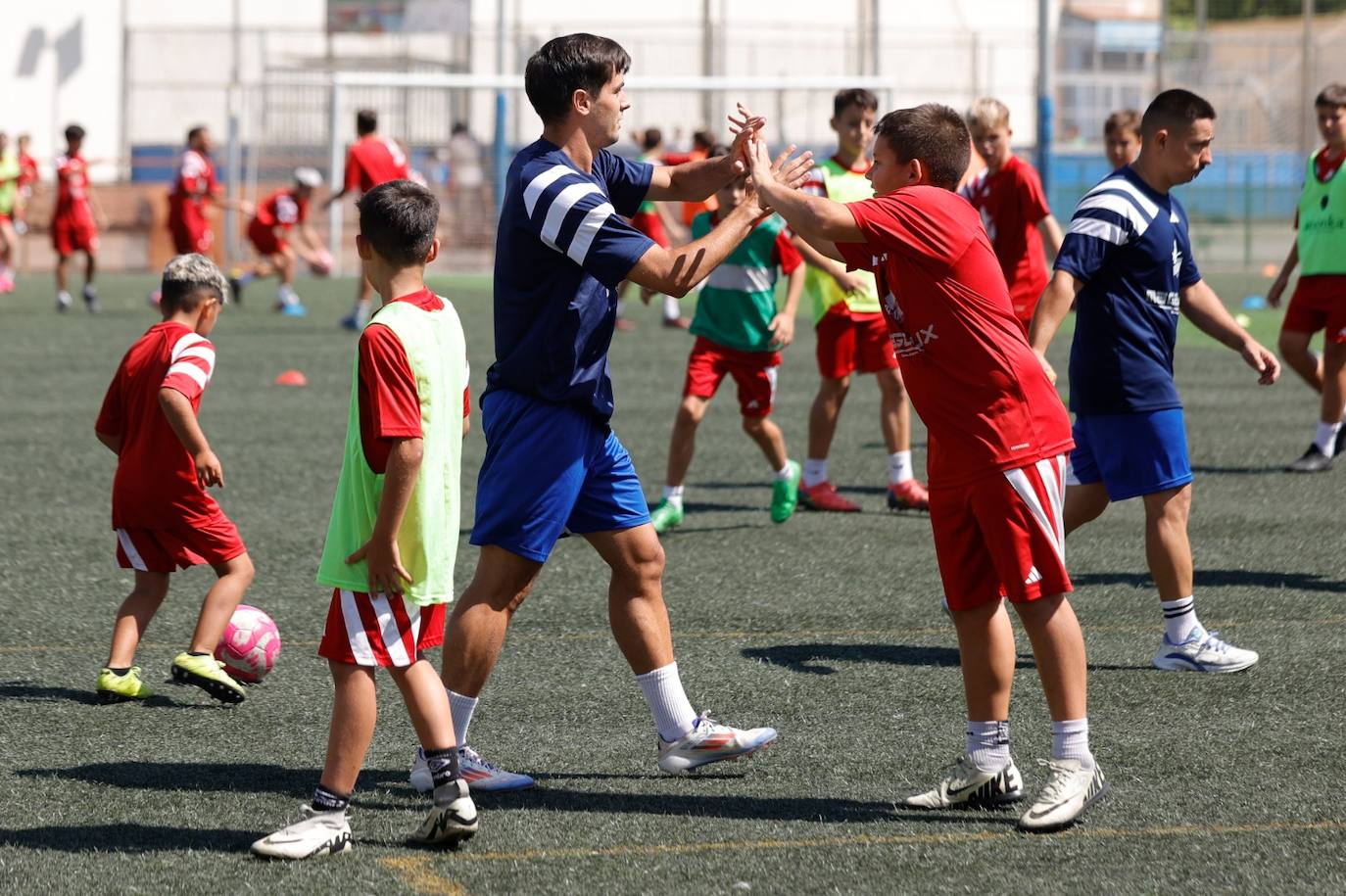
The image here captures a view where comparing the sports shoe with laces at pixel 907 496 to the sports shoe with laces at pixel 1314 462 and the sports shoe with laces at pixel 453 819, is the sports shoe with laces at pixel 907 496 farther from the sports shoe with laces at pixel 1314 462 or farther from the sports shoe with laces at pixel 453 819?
the sports shoe with laces at pixel 453 819

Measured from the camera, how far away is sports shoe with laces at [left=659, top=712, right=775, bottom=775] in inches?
204

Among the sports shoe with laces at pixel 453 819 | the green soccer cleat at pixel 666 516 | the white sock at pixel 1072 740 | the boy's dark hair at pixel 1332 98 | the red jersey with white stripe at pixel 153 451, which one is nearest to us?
the sports shoe with laces at pixel 453 819

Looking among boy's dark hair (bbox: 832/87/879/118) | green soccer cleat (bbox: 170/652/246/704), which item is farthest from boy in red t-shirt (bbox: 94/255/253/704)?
boy's dark hair (bbox: 832/87/879/118)

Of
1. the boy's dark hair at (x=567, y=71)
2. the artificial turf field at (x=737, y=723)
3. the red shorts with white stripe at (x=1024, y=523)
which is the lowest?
the artificial turf field at (x=737, y=723)

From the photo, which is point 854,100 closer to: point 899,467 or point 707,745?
point 899,467

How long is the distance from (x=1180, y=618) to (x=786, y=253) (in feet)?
12.9

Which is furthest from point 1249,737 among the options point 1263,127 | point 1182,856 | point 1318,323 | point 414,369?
point 1263,127

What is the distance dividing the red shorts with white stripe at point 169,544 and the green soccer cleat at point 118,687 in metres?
0.37

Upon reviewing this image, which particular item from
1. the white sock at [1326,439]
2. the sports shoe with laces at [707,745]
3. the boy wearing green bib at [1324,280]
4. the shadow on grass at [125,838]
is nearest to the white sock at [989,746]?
the sports shoe with laces at [707,745]

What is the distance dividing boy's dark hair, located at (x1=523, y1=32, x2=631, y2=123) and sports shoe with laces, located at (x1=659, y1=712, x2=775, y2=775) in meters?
1.74

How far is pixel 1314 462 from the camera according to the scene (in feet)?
36.0

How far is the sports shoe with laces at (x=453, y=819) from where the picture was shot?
177 inches

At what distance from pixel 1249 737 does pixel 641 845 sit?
6.64 ft

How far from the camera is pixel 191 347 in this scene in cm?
→ 602
